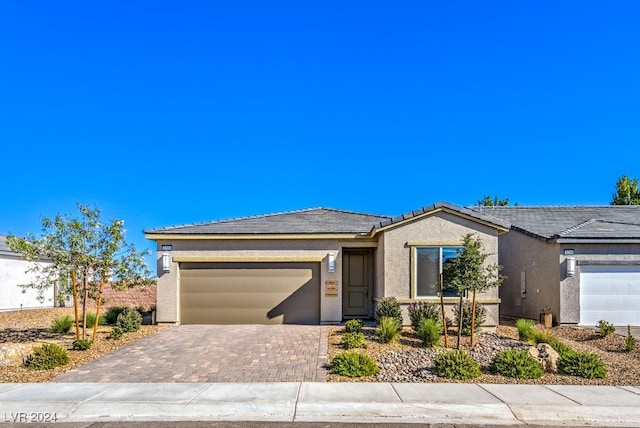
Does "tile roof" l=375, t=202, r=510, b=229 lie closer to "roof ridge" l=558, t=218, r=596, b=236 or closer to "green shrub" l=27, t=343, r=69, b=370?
"roof ridge" l=558, t=218, r=596, b=236

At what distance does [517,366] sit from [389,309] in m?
4.53

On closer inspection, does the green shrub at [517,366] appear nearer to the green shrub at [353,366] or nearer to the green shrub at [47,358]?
the green shrub at [353,366]

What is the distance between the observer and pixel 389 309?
12.9 metres

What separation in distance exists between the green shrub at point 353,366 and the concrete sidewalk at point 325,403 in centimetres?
56

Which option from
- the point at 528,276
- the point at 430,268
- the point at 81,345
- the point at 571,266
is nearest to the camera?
the point at 81,345

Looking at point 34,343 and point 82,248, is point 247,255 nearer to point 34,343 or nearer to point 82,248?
point 82,248

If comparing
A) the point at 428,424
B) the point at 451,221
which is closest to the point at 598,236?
the point at 451,221

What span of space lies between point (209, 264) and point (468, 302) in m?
7.83

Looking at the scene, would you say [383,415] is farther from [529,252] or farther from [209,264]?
[529,252]

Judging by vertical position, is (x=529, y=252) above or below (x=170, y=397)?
above

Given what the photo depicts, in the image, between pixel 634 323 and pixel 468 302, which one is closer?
pixel 468 302

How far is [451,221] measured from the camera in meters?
13.7

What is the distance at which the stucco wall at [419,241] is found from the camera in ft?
44.2

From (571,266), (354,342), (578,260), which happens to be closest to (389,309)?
(354,342)
